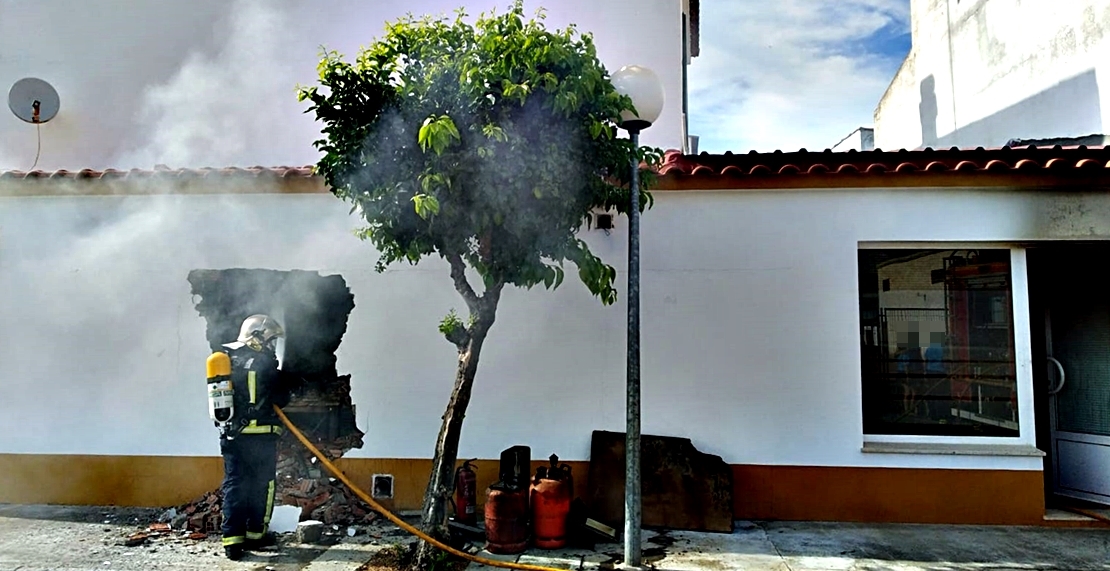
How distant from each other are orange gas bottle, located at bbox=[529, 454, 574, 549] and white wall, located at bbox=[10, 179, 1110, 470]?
93 cm

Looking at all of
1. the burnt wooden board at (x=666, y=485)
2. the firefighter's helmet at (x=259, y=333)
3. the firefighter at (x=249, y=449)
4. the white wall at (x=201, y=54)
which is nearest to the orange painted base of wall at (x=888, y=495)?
the burnt wooden board at (x=666, y=485)

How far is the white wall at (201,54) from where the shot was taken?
10.2m

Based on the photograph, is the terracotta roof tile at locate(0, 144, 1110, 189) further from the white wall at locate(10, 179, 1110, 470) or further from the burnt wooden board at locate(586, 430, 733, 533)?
the burnt wooden board at locate(586, 430, 733, 533)

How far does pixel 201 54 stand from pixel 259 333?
21.9 feet

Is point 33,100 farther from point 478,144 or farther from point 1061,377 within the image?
point 1061,377

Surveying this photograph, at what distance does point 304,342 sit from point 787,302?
473 cm

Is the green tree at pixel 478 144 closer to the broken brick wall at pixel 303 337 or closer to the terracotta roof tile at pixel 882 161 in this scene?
the terracotta roof tile at pixel 882 161

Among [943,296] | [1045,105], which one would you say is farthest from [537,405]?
[1045,105]

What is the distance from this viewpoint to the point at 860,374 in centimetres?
636

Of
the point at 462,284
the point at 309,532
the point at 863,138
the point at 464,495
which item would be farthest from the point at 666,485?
the point at 863,138

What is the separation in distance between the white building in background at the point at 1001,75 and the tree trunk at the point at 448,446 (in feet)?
27.9

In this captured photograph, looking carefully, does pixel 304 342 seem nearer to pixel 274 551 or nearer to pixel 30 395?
pixel 274 551

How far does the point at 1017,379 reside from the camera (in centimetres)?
637

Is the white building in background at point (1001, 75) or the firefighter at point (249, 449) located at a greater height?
the white building in background at point (1001, 75)
